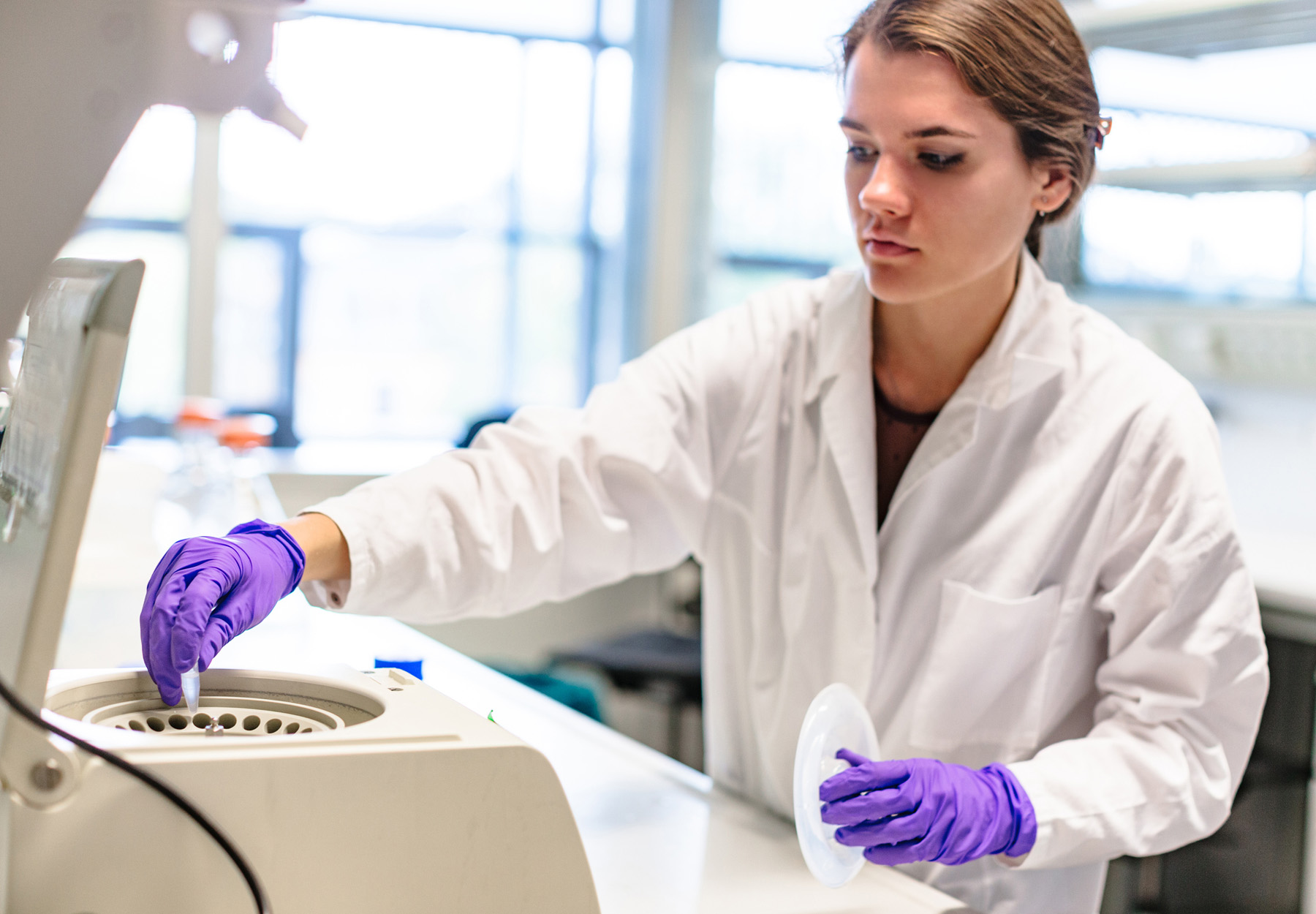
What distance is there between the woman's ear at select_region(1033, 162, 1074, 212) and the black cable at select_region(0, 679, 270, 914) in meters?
0.95

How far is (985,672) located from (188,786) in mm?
773

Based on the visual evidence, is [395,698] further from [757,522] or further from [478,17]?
[478,17]

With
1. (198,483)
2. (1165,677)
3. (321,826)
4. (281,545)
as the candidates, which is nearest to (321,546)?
(281,545)

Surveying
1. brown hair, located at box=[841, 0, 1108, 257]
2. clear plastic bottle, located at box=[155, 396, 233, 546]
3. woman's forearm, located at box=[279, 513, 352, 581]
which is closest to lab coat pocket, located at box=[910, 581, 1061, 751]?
brown hair, located at box=[841, 0, 1108, 257]

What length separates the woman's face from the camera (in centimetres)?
111

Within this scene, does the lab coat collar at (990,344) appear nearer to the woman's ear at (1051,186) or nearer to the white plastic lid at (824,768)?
the woman's ear at (1051,186)

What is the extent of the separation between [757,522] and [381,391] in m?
3.05

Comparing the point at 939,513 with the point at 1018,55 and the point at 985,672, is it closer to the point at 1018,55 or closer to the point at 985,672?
the point at 985,672

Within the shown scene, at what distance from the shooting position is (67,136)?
0.64m

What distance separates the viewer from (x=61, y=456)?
570 millimetres

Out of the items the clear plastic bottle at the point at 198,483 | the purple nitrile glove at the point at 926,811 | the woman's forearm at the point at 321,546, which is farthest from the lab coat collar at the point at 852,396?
the clear plastic bottle at the point at 198,483

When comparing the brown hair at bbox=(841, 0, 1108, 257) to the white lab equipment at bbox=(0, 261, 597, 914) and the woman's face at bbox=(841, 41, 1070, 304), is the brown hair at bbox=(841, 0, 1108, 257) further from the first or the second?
the white lab equipment at bbox=(0, 261, 597, 914)

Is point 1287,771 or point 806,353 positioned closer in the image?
point 806,353

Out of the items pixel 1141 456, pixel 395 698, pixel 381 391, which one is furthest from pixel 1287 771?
pixel 381 391
